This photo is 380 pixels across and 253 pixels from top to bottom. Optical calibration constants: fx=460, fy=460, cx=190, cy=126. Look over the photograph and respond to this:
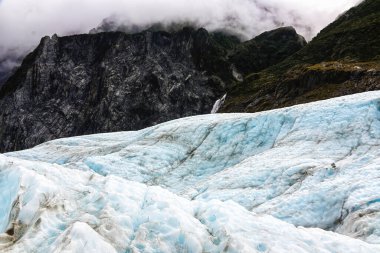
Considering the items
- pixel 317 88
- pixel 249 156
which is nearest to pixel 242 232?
pixel 249 156

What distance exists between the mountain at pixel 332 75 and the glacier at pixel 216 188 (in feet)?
263

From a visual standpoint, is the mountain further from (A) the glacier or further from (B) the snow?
(B) the snow

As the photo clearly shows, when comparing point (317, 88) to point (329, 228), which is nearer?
point (329, 228)

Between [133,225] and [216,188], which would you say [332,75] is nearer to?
Answer: [216,188]

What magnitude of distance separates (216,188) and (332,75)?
10888 cm

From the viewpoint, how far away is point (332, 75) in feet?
435

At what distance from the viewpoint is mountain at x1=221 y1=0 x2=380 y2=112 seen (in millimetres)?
122938

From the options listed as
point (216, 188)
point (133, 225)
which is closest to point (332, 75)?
point (216, 188)

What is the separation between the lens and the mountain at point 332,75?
12294 cm

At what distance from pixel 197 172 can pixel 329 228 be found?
17626 mm

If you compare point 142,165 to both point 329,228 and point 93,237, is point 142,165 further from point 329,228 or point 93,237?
point 93,237

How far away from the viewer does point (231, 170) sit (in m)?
35.2

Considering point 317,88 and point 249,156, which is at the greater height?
point 317,88

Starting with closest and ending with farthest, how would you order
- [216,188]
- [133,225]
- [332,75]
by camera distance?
[133,225] < [216,188] < [332,75]
